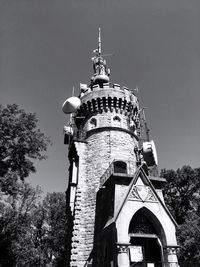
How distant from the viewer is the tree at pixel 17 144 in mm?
17125

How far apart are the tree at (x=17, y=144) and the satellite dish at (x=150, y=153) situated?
825 cm

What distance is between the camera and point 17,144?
17.8 meters

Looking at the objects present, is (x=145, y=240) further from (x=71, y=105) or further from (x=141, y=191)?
(x=71, y=105)

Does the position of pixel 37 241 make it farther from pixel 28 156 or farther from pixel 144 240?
pixel 144 240

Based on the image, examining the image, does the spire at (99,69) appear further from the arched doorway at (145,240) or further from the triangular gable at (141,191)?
the arched doorway at (145,240)

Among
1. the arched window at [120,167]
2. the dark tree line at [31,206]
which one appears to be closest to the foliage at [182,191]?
the dark tree line at [31,206]

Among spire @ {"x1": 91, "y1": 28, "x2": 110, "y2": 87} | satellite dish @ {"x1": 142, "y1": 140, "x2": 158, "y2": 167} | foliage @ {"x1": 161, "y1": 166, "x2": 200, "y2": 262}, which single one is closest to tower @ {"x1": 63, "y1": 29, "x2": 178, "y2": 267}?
satellite dish @ {"x1": 142, "y1": 140, "x2": 158, "y2": 167}

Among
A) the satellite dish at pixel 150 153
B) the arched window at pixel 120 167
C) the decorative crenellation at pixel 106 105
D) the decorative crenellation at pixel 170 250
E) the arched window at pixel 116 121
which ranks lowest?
the decorative crenellation at pixel 170 250

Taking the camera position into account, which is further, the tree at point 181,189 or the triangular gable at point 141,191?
the tree at point 181,189

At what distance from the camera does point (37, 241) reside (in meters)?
33.5

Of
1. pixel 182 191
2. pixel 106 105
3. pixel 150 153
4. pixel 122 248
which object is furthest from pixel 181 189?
pixel 122 248

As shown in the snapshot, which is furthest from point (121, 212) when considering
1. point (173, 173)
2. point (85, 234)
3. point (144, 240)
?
point (173, 173)

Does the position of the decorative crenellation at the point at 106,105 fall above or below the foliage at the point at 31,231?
above

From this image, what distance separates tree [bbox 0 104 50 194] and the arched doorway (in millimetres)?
8588
